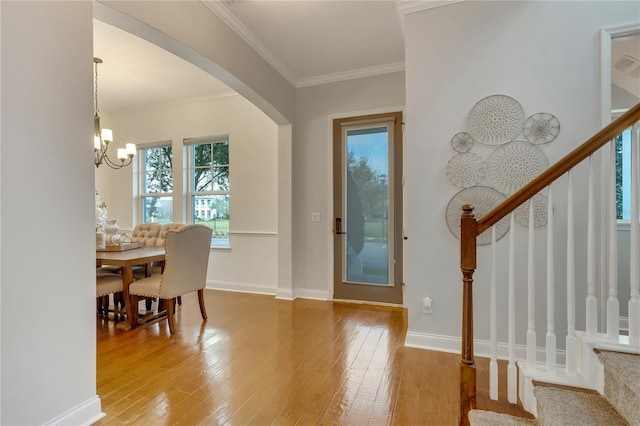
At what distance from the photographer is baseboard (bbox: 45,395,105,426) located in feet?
4.87

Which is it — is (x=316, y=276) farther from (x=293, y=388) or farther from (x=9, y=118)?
(x=9, y=118)

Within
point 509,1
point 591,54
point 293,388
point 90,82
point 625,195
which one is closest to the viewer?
point 90,82

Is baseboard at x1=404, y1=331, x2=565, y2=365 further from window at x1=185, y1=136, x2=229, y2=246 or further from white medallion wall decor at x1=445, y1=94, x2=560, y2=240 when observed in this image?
window at x1=185, y1=136, x2=229, y2=246

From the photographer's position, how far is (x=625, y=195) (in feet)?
9.49

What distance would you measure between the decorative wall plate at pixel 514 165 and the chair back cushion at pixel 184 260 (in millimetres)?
2671

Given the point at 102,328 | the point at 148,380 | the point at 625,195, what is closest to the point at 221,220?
the point at 102,328

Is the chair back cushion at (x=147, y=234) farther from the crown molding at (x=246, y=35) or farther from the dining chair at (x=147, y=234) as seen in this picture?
the crown molding at (x=246, y=35)

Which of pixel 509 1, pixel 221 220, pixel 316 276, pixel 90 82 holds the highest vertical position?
pixel 509 1

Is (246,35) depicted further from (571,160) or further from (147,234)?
(571,160)

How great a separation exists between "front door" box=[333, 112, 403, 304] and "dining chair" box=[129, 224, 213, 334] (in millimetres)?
1693

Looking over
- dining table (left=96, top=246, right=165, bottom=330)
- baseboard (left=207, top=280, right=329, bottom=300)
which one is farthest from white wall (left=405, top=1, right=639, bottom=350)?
dining table (left=96, top=246, right=165, bottom=330)

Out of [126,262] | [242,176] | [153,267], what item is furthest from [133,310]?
[242,176]

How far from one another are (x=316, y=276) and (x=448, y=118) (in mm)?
2514

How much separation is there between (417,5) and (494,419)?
2.99 metres
